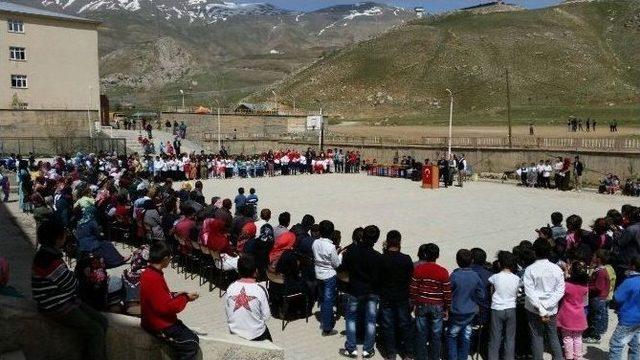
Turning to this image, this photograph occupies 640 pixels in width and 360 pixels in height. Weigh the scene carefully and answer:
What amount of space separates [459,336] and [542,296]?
1.23 metres

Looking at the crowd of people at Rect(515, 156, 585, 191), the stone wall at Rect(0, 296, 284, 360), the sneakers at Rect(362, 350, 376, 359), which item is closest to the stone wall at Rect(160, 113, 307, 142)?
the crowd of people at Rect(515, 156, 585, 191)

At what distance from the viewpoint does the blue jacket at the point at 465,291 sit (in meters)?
7.87

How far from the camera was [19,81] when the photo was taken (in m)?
50.5

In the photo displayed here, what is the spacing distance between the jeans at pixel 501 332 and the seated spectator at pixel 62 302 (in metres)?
4.98

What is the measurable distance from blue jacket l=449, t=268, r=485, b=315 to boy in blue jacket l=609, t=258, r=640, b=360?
173 centimetres

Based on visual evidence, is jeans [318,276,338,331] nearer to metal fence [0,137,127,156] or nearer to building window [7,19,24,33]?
metal fence [0,137,127,156]

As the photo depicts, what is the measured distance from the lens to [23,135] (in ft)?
148

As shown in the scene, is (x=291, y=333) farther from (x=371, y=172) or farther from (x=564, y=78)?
(x=564, y=78)

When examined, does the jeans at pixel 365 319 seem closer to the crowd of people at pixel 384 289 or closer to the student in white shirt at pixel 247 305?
the crowd of people at pixel 384 289

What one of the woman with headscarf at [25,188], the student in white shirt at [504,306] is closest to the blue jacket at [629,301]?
the student in white shirt at [504,306]

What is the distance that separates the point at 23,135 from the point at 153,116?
34.6 meters

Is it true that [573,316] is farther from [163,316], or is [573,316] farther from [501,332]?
[163,316]

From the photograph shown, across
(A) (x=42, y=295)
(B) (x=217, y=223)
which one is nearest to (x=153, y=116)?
(B) (x=217, y=223)

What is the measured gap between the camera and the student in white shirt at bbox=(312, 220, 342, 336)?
9.33 m
